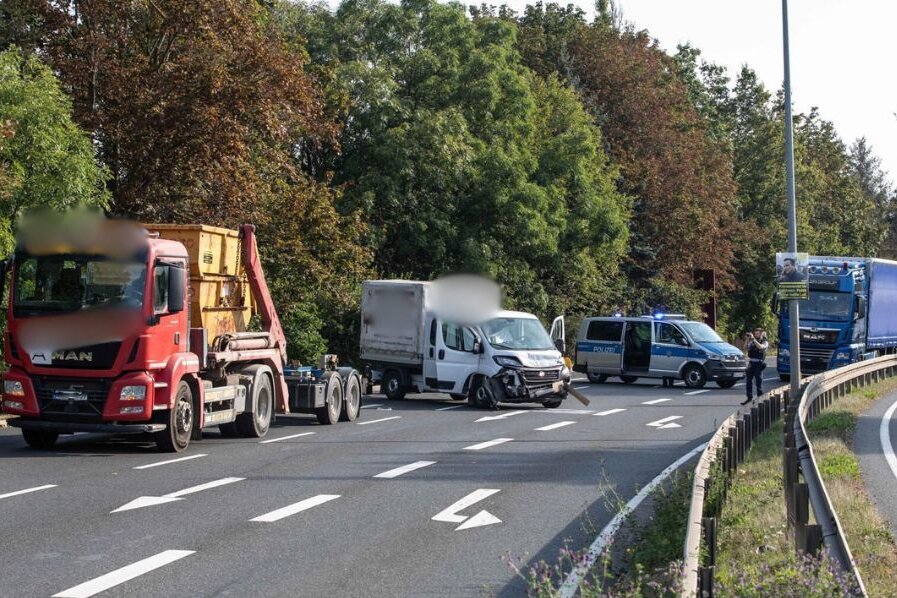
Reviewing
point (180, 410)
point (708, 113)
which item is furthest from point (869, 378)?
point (708, 113)

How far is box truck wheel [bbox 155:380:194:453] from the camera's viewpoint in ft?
54.1

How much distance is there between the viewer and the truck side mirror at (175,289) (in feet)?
53.5

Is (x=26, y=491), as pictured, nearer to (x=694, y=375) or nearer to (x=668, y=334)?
(x=668, y=334)

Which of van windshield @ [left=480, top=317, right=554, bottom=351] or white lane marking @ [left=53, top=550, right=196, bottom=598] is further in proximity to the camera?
van windshield @ [left=480, top=317, right=554, bottom=351]

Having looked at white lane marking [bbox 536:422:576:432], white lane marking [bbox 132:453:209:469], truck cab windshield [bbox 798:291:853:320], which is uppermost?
truck cab windshield [bbox 798:291:853:320]

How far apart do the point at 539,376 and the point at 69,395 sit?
1285 centimetres

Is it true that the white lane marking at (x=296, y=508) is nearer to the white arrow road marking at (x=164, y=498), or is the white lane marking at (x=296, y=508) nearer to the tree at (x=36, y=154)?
the white arrow road marking at (x=164, y=498)

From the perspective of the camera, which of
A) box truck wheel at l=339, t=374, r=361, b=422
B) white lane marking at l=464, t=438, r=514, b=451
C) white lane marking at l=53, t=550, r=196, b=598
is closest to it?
white lane marking at l=53, t=550, r=196, b=598

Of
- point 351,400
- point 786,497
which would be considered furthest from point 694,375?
point 786,497

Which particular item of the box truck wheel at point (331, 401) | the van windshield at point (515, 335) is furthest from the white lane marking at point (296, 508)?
the van windshield at point (515, 335)

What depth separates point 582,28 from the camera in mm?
57469

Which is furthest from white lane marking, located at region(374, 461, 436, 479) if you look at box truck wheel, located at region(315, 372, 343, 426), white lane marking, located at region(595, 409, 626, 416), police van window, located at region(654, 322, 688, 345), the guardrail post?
police van window, located at region(654, 322, 688, 345)

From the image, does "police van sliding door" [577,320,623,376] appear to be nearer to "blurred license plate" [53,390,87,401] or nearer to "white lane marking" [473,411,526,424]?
"white lane marking" [473,411,526,424]

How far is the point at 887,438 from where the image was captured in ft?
65.2
